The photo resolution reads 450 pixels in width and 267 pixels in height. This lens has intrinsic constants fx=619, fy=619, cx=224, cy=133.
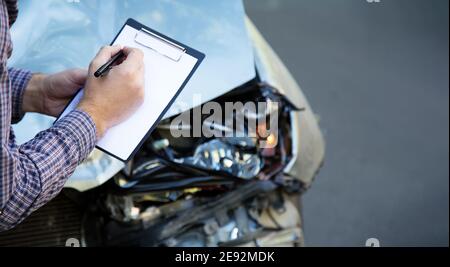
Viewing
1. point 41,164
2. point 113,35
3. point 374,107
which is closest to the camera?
point 41,164

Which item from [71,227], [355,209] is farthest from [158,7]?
[355,209]

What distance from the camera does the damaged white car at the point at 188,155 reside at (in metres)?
0.89

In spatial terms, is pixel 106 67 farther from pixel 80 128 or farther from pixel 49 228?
pixel 49 228

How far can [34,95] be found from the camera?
79cm

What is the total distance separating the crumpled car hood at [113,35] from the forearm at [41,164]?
246 mm

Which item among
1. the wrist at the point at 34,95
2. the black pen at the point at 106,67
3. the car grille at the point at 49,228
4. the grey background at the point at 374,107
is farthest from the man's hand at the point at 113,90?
the grey background at the point at 374,107

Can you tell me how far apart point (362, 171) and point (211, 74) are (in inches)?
31.6

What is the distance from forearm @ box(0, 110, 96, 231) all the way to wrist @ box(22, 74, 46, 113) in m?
0.18

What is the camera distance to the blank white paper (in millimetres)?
684

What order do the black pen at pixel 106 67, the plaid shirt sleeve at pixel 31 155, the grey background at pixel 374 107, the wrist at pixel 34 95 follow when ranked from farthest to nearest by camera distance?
the grey background at pixel 374 107
the wrist at pixel 34 95
the black pen at pixel 106 67
the plaid shirt sleeve at pixel 31 155

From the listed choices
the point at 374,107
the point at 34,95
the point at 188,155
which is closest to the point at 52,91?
the point at 34,95

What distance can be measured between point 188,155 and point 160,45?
258 mm

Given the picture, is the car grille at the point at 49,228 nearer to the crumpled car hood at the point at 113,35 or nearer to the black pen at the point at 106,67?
the crumpled car hood at the point at 113,35
